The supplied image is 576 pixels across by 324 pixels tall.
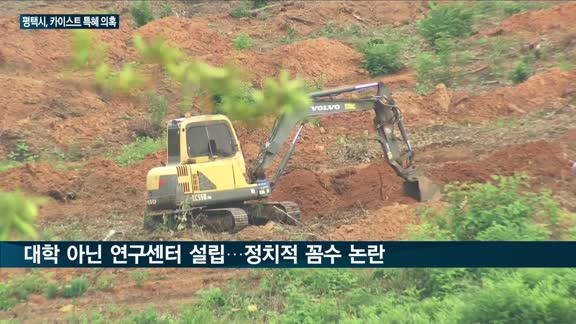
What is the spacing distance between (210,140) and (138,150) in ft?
15.6

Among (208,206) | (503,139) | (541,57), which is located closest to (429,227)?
(208,206)

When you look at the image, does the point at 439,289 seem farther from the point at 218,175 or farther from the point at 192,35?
the point at 192,35

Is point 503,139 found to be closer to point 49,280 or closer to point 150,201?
point 150,201

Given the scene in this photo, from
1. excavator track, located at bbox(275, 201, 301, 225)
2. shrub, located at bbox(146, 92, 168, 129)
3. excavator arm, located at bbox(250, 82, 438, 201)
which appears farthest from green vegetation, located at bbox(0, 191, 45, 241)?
shrub, located at bbox(146, 92, 168, 129)

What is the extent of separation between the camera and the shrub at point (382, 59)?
17875 mm

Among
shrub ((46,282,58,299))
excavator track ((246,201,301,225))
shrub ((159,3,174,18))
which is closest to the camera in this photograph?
shrub ((46,282,58,299))

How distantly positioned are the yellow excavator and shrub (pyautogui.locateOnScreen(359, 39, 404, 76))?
735 centimetres

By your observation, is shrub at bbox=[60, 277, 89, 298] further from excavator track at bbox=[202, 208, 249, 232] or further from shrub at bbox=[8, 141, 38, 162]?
shrub at bbox=[8, 141, 38, 162]

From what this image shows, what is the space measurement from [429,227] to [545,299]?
1620 millimetres
